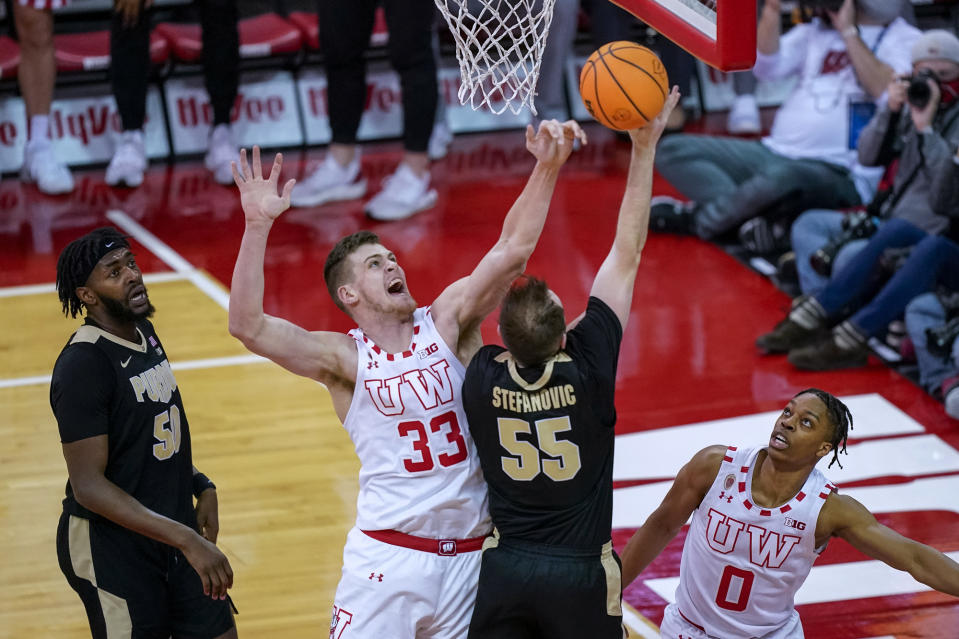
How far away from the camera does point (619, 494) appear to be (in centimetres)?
670

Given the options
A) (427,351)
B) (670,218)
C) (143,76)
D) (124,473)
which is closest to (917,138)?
(670,218)

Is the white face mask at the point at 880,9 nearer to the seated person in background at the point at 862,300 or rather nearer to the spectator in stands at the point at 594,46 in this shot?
the seated person in background at the point at 862,300

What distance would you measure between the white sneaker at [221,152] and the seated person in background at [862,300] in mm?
4957

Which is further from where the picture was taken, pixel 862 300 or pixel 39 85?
pixel 39 85

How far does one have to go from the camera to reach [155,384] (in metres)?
4.52

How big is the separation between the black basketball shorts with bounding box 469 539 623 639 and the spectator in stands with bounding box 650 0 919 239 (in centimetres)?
550

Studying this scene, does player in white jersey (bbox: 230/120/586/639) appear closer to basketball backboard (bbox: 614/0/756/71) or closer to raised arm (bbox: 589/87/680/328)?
raised arm (bbox: 589/87/680/328)

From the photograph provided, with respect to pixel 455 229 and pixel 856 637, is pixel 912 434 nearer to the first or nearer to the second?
pixel 856 637

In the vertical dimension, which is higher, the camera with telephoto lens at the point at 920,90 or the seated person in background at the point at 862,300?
the camera with telephoto lens at the point at 920,90

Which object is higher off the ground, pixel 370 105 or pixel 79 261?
pixel 79 261

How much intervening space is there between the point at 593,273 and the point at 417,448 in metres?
5.07

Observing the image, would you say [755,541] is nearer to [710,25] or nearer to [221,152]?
[710,25]

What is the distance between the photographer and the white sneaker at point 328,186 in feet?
34.9

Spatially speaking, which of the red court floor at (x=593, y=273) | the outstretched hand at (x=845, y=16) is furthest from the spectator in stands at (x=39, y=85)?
the outstretched hand at (x=845, y=16)
